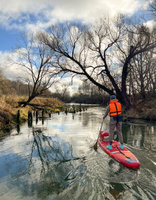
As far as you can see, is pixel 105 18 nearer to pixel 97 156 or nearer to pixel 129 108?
pixel 129 108

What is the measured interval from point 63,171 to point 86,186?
942mm

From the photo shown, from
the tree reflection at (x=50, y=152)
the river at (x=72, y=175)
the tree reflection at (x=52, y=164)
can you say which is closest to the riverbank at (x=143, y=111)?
the river at (x=72, y=175)

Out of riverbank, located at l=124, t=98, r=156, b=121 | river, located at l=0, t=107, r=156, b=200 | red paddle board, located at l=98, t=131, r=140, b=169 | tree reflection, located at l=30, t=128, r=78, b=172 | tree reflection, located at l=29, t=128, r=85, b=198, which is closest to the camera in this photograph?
river, located at l=0, t=107, r=156, b=200

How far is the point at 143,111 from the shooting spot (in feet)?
51.7

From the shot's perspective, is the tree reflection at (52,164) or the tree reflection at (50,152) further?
the tree reflection at (50,152)

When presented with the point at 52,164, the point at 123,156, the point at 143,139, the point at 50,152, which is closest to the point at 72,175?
the point at 52,164

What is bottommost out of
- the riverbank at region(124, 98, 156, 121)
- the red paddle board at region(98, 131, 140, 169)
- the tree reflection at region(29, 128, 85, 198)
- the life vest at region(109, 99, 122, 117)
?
the tree reflection at region(29, 128, 85, 198)

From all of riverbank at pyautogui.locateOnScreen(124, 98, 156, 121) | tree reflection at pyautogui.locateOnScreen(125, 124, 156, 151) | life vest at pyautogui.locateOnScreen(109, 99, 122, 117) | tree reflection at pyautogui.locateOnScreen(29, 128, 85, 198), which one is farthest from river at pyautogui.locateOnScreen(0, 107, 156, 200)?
riverbank at pyautogui.locateOnScreen(124, 98, 156, 121)

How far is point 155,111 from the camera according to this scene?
46.3ft

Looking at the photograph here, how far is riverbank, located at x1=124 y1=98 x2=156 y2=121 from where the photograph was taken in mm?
14312

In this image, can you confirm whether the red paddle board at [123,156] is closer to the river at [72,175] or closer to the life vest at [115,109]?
the river at [72,175]

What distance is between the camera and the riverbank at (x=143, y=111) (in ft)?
47.0

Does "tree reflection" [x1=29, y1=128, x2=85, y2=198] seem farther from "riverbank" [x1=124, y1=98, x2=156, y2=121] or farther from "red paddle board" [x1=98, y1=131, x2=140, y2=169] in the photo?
"riverbank" [x1=124, y1=98, x2=156, y2=121]

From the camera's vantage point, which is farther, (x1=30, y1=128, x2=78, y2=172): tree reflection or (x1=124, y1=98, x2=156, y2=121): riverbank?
(x1=124, y1=98, x2=156, y2=121): riverbank
